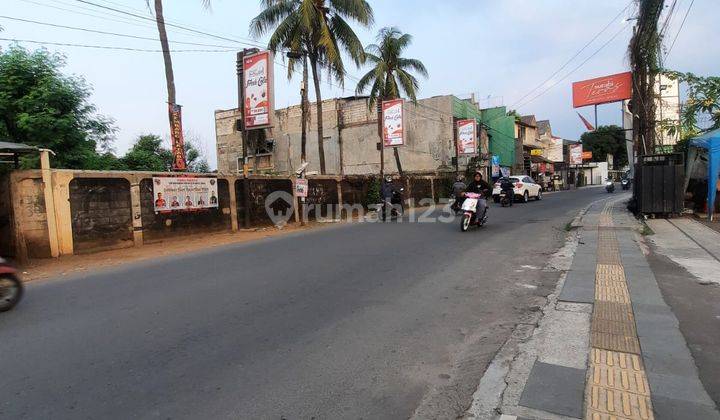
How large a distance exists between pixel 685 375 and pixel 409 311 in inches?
106

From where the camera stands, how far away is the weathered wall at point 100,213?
433 inches

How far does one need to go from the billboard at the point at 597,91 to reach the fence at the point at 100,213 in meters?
18.4

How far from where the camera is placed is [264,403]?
3266mm

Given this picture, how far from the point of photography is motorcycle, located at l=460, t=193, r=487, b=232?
41.6 feet

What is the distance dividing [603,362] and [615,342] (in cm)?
54

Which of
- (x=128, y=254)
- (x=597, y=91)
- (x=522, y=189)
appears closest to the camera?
(x=128, y=254)

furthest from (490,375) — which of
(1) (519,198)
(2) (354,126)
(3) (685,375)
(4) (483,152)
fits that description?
(4) (483,152)

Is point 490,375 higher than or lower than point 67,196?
lower

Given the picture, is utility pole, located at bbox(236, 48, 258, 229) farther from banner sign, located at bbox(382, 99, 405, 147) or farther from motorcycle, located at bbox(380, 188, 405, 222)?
banner sign, located at bbox(382, 99, 405, 147)

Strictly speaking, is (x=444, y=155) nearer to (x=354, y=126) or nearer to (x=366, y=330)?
(x=354, y=126)

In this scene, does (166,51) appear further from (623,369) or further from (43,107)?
(623,369)

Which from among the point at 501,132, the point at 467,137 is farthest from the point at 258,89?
the point at 501,132

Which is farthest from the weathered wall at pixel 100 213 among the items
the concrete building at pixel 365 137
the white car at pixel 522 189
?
the concrete building at pixel 365 137

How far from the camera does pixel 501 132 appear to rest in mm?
45938
